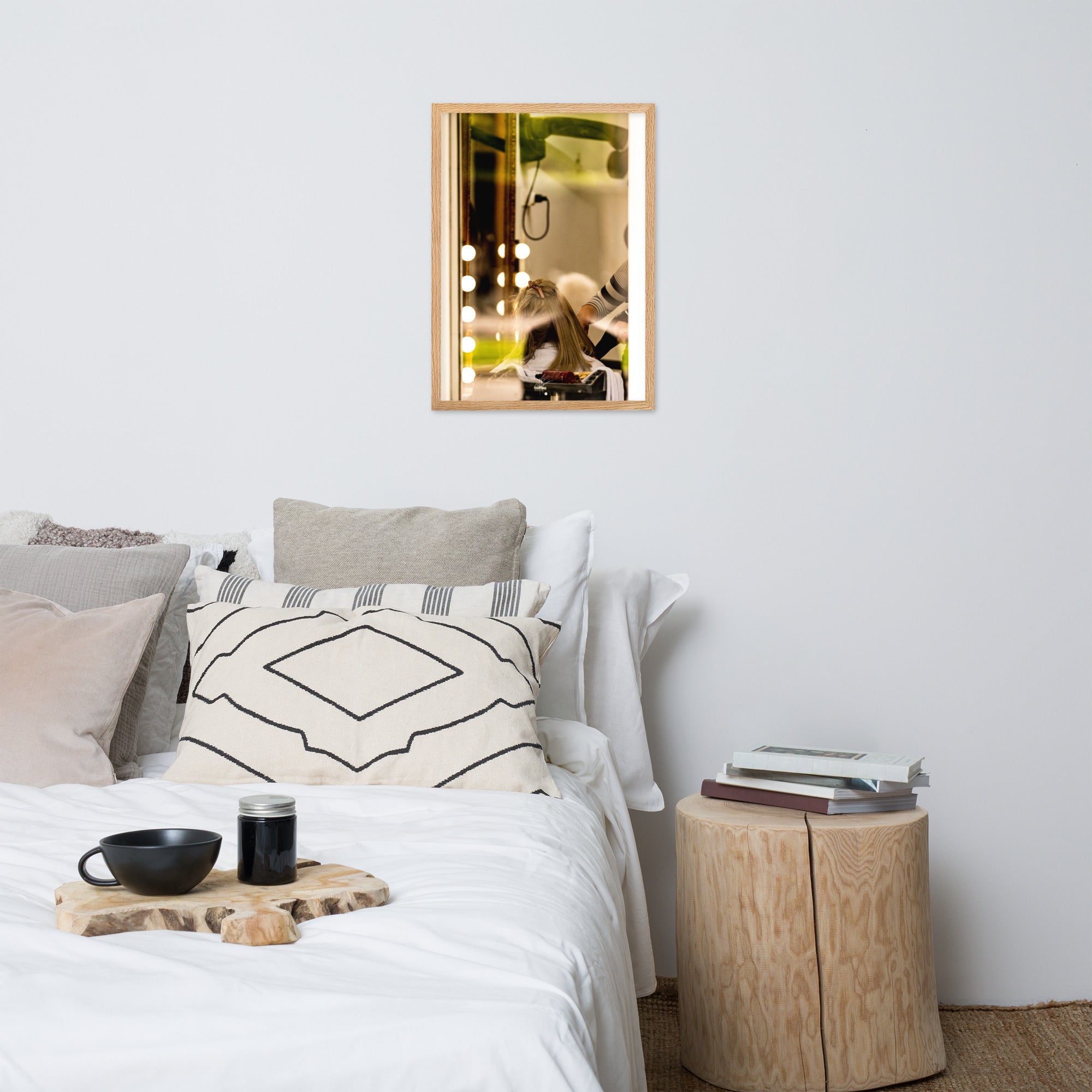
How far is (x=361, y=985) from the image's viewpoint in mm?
798

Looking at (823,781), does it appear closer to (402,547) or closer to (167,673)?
(402,547)

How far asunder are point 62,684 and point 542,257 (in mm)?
1317

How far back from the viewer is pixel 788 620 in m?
2.29

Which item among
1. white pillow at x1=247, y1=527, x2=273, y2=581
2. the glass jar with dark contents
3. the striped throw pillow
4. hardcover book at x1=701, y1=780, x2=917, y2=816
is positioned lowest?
hardcover book at x1=701, y1=780, x2=917, y2=816

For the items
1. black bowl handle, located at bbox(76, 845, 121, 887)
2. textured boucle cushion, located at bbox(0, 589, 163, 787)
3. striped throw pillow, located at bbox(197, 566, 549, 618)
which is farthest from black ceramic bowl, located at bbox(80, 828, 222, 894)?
striped throw pillow, located at bbox(197, 566, 549, 618)

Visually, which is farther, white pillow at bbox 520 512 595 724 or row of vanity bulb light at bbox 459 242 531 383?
row of vanity bulb light at bbox 459 242 531 383

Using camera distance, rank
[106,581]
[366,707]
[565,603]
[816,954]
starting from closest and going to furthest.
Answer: [366,707] → [816,954] → [106,581] → [565,603]

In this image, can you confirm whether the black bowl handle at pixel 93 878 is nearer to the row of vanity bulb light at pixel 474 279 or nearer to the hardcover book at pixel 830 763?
the hardcover book at pixel 830 763

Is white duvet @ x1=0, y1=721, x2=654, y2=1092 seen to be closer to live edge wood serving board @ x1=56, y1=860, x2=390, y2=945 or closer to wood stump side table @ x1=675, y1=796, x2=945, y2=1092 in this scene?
live edge wood serving board @ x1=56, y1=860, x2=390, y2=945

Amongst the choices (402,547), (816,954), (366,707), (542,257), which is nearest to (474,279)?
(542,257)

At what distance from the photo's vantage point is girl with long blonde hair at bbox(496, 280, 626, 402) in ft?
7.50

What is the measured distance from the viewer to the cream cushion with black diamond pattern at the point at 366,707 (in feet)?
4.86

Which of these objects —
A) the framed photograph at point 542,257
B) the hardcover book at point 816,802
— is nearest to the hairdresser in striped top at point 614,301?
the framed photograph at point 542,257

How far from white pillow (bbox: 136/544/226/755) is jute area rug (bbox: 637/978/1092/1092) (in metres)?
0.99
